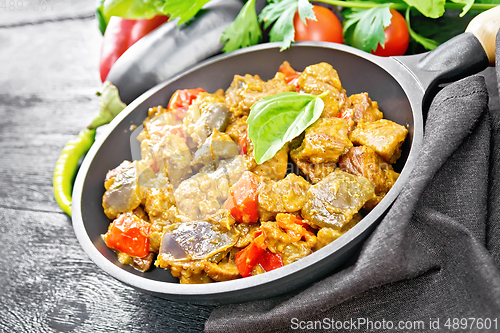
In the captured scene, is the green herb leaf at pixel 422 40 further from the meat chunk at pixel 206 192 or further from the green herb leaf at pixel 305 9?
the meat chunk at pixel 206 192

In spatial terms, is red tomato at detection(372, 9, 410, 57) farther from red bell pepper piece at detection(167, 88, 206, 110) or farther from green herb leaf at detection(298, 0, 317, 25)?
red bell pepper piece at detection(167, 88, 206, 110)

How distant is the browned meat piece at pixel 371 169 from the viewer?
141 centimetres

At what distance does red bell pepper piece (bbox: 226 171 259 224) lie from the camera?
1418 millimetres

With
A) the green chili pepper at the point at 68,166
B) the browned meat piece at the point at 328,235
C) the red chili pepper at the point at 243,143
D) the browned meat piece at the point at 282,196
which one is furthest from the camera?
the green chili pepper at the point at 68,166

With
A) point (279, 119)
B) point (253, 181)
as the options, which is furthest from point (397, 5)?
point (253, 181)

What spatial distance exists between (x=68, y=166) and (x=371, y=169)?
1.68m

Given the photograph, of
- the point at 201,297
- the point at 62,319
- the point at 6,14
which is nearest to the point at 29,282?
the point at 62,319

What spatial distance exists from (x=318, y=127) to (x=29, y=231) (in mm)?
1603

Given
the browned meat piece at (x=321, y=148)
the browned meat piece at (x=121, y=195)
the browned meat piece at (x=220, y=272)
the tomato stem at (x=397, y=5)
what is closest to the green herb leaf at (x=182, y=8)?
the tomato stem at (x=397, y=5)

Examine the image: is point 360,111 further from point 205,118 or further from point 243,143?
point 205,118

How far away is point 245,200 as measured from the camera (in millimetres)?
1416

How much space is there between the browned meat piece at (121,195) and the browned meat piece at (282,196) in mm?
554

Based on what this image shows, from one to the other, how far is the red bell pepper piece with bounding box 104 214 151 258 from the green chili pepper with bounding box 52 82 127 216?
0.58 m

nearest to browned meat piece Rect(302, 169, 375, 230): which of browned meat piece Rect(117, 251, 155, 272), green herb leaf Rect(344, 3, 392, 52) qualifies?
browned meat piece Rect(117, 251, 155, 272)
